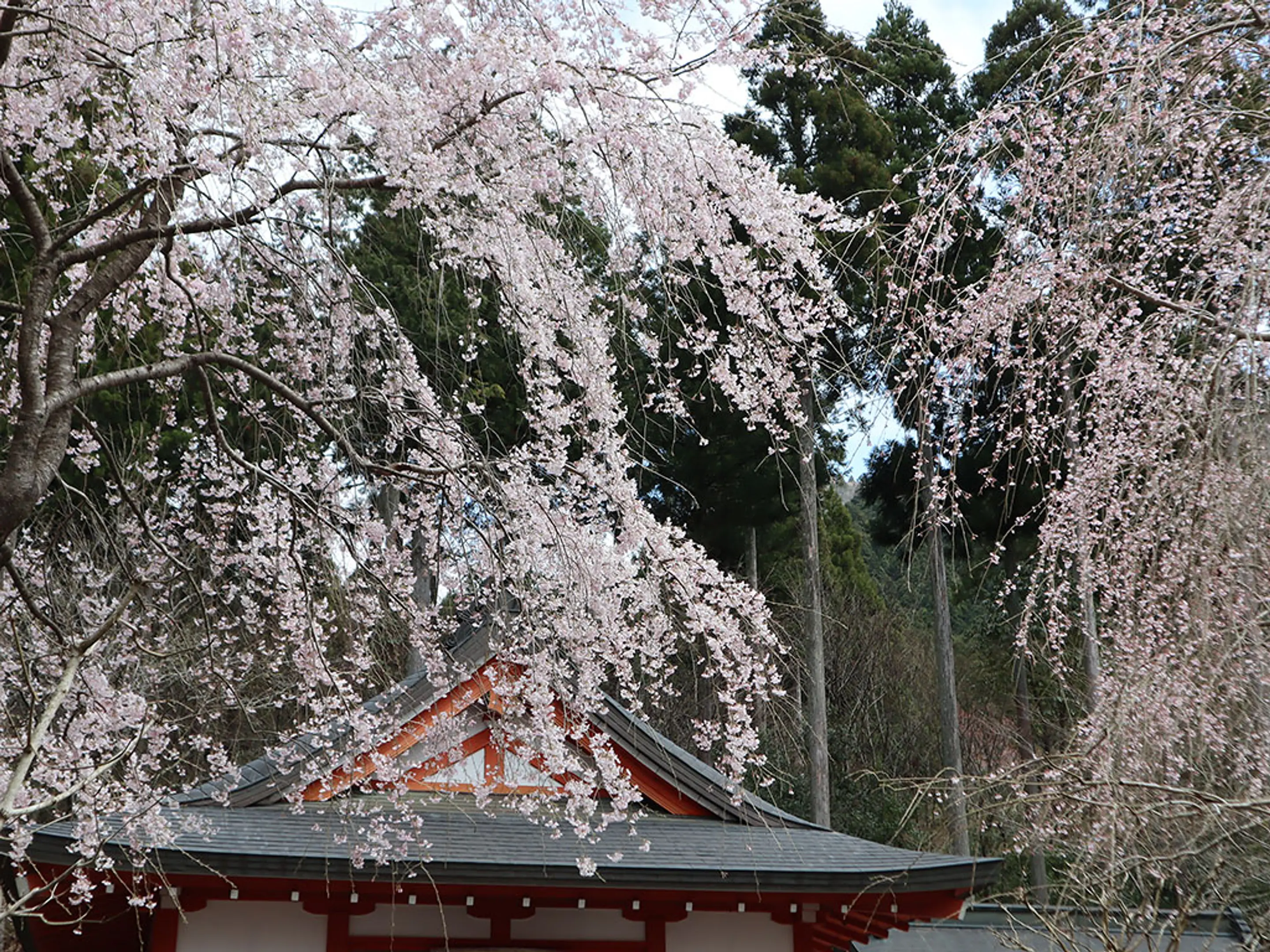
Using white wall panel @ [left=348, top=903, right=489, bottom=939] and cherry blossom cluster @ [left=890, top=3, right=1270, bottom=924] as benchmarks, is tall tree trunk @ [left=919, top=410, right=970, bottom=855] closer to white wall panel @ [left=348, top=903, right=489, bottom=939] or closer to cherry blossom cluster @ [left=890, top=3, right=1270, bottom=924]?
white wall panel @ [left=348, top=903, right=489, bottom=939]

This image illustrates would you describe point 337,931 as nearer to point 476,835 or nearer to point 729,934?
point 476,835

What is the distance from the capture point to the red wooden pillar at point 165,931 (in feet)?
17.9

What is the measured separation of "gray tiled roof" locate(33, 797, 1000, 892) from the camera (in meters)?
5.05

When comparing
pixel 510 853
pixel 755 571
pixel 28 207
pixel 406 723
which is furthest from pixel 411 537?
pixel 755 571

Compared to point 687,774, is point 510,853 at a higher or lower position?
lower

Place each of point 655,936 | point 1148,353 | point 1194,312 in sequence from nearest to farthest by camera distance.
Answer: point 1194,312
point 1148,353
point 655,936

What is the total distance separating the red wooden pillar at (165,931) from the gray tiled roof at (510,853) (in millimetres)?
446

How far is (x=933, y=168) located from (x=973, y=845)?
13775mm

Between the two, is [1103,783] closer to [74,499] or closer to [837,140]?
[74,499]

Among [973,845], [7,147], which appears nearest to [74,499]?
[7,147]

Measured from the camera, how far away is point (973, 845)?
593 inches

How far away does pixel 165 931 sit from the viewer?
5484mm

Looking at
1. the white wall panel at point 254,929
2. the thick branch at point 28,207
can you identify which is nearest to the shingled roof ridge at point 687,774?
the white wall panel at point 254,929

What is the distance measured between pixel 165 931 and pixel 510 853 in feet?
5.63
